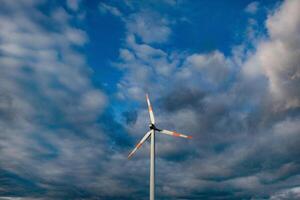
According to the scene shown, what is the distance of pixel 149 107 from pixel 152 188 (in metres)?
31.6

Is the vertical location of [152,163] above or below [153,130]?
below

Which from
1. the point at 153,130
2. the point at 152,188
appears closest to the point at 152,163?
the point at 152,188

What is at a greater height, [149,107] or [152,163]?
[149,107]

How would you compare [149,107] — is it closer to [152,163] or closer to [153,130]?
[153,130]

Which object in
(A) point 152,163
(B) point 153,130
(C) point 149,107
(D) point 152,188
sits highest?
(C) point 149,107

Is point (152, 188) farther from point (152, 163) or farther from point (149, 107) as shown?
point (149, 107)

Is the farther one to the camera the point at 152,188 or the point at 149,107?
the point at 149,107

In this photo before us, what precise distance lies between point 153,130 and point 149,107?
8748 mm

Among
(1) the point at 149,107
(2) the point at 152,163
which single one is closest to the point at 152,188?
(2) the point at 152,163

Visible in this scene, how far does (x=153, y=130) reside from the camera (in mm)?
125750

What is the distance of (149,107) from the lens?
129m

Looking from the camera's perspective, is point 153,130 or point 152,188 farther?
point 153,130

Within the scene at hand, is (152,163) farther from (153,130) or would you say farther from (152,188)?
(153,130)

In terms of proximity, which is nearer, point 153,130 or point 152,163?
point 152,163
